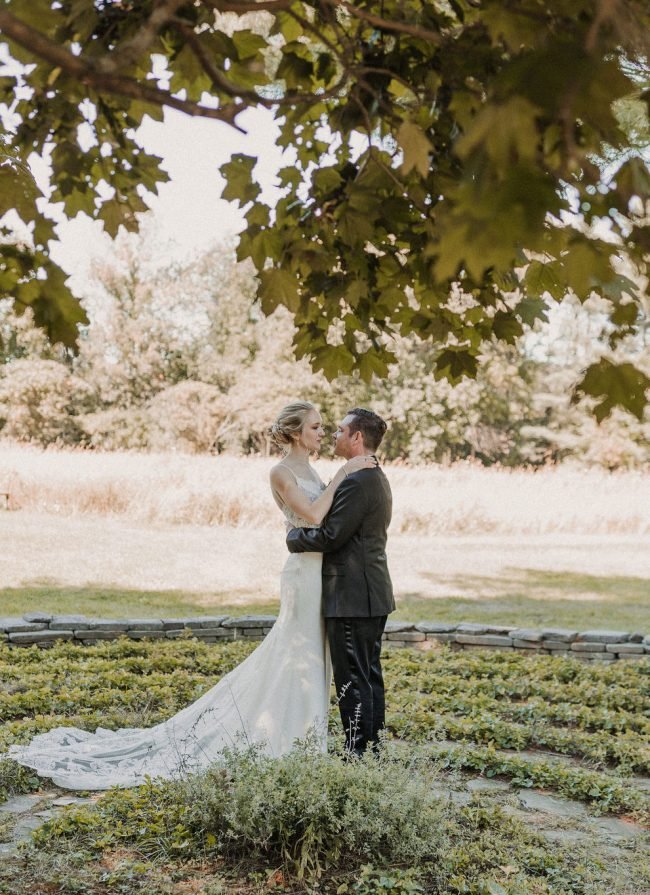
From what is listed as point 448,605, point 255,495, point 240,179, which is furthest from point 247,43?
point 255,495

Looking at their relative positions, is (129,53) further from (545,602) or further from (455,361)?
(545,602)

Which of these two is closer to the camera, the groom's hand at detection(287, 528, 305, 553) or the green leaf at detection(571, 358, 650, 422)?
the green leaf at detection(571, 358, 650, 422)

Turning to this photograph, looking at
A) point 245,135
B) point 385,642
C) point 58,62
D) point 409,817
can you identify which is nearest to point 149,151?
point 245,135

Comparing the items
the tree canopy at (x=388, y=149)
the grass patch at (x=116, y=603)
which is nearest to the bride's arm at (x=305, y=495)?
the tree canopy at (x=388, y=149)

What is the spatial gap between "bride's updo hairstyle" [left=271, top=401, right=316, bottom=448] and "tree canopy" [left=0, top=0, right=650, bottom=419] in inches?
55.0

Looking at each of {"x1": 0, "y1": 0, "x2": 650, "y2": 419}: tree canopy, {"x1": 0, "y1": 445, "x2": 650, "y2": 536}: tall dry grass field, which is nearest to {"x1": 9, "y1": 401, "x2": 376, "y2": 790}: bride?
{"x1": 0, "y1": 0, "x2": 650, "y2": 419}: tree canopy

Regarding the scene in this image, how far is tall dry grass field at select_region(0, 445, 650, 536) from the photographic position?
16281 mm

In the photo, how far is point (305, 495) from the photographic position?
203 inches

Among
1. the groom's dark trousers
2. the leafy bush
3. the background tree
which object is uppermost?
the background tree

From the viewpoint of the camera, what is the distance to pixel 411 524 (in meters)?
17.1

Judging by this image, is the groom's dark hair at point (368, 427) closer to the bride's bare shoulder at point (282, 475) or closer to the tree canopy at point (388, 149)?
the bride's bare shoulder at point (282, 475)

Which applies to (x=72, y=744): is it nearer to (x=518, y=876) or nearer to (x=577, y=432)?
(x=518, y=876)

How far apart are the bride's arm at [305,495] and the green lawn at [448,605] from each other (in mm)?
5466

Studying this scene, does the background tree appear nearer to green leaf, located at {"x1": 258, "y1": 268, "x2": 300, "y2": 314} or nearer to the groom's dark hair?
the groom's dark hair
